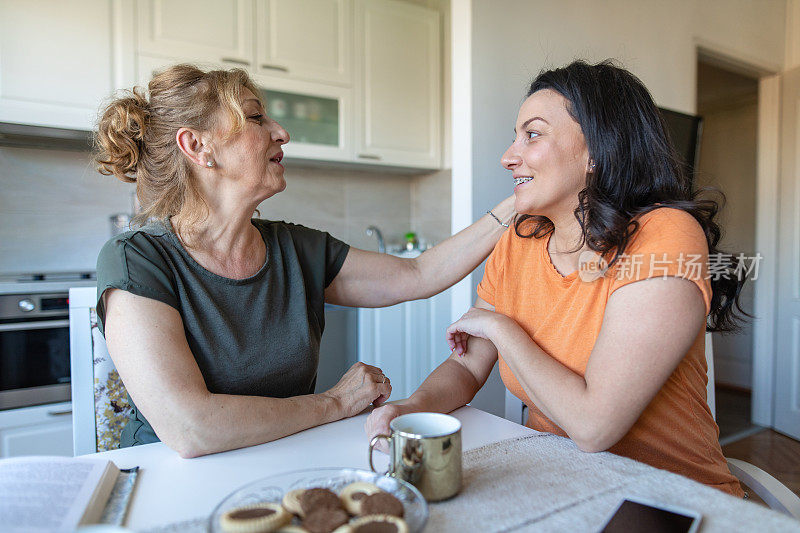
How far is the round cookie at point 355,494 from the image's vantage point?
584 mm

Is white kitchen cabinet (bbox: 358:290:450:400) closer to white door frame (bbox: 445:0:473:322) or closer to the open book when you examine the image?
white door frame (bbox: 445:0:473:322)

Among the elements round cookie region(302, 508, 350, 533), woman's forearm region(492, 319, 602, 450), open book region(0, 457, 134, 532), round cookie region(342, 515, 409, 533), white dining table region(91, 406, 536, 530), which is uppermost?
woman's forearm region(492, 319, 602, 450)

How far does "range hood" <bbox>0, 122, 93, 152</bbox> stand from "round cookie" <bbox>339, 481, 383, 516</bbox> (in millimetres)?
2371

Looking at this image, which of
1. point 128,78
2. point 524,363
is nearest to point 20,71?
point 128,78

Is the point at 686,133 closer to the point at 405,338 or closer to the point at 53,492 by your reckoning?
the point at 405,338

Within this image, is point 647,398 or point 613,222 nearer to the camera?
point 647,398

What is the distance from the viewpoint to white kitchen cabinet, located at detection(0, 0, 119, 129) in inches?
89.5

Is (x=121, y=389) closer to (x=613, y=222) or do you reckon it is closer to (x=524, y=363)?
(x=524, y=363)

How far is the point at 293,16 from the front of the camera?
2.91 m

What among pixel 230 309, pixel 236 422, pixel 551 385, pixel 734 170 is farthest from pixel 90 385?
pixel 734 170

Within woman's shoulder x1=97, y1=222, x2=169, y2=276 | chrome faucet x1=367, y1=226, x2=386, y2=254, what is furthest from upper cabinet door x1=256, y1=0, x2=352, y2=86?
woman's shoulder x1=97, y1=222, x2=169, y2=276

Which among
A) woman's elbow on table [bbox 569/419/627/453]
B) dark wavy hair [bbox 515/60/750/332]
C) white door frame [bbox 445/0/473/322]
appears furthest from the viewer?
white door frame [bbox 445/0/473/322]

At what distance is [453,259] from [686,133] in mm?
1766

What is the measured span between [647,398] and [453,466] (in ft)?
1.29
